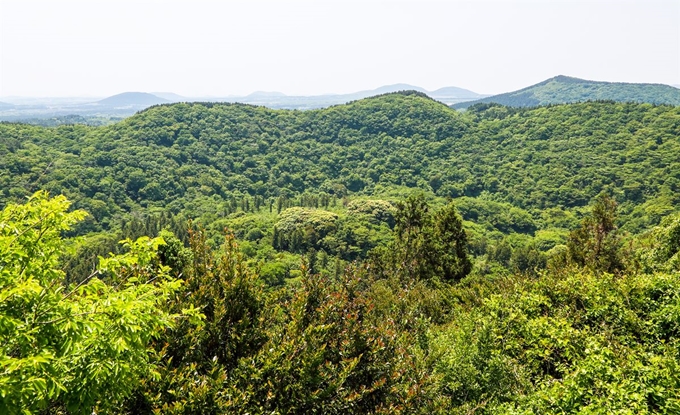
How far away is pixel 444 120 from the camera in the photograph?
5768 inches

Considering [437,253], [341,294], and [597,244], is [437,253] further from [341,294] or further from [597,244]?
[341,294]

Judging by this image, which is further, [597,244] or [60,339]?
[597,244]

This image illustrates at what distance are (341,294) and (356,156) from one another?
430 ft

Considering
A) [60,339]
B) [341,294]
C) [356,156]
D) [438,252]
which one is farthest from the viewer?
[356,156]

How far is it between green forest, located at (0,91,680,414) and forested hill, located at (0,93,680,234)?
3.10 ft

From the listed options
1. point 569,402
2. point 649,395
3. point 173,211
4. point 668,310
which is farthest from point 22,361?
point 173,211

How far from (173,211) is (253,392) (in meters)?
93.4

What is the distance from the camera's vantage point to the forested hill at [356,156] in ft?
279

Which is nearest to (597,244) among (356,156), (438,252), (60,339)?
(438,252)

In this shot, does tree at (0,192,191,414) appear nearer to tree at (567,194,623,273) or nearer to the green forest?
the green forest

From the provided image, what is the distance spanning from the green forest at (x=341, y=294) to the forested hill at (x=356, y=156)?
3.10ft

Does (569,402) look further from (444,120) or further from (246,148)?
(444,120)

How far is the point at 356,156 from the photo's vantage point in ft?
447

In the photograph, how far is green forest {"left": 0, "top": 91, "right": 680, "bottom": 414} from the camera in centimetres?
416
